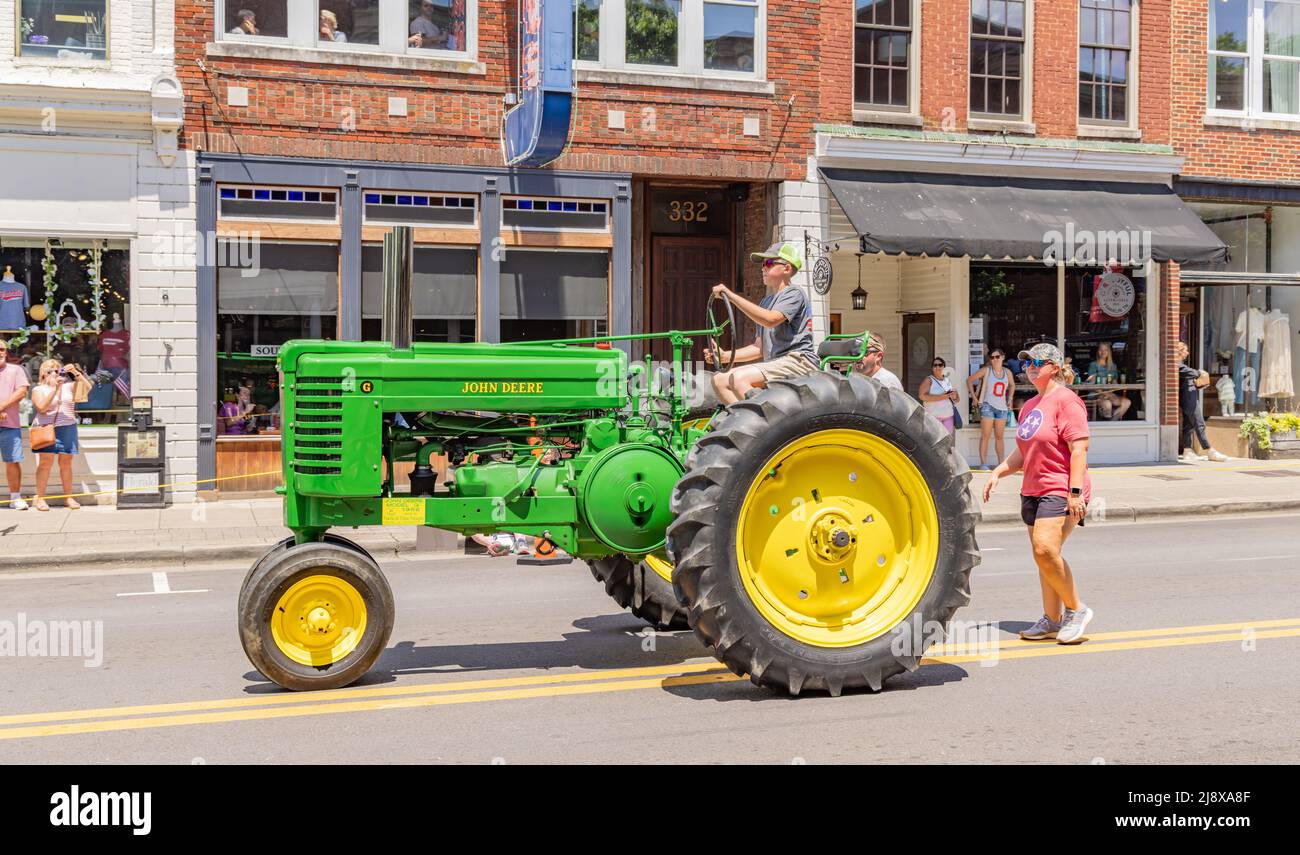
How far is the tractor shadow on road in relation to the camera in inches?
290

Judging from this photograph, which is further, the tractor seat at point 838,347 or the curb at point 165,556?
the curb at point 165,556

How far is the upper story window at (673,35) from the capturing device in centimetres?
1814

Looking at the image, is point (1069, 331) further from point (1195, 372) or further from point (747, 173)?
point (747, 173)

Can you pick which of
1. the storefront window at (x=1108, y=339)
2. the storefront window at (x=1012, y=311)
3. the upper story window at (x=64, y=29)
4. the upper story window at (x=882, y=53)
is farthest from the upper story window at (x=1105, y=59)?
the upper story window at (x=64, y=29)

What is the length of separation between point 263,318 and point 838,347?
10541 millimetres

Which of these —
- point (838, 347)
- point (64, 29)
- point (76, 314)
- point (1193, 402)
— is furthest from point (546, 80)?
point (1193, 402)

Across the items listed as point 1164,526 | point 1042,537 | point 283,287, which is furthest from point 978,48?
point 1042,537

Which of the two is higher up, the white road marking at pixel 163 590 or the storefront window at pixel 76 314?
the storefront window at pixel 76 314

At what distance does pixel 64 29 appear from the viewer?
16.3m

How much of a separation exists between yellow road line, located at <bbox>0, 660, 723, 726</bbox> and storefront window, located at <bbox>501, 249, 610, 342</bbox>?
35.9ft

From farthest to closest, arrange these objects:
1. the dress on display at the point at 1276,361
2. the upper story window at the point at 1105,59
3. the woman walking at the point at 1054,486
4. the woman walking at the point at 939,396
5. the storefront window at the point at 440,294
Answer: the dress on display at the point at 1276,361 → the upper story window at the point at 1105,59 → the woman walking at the point at 939,396 → the storefront window at the point at 440,294 → the woman walking at the point at 1054,486

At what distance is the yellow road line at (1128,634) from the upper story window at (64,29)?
43.9ft

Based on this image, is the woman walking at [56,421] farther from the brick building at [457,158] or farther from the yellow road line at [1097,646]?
the yellow road line at [1097,646]
